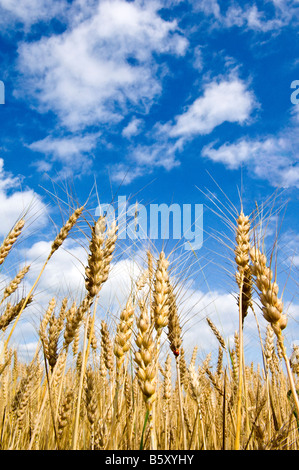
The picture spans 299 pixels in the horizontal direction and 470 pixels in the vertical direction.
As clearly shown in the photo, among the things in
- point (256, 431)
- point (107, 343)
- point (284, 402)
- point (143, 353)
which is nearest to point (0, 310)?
point (107, 343)

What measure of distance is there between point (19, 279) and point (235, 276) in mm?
2632

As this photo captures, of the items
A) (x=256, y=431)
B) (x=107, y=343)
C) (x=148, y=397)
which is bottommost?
(x=256, y=431)

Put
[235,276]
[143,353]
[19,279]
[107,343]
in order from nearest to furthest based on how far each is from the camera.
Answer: [143,353] → [235,276] → [107,343] → [19,279]

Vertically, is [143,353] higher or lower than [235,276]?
lower

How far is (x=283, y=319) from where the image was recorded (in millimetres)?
1904

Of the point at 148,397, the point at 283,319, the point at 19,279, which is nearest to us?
the point at 148,397

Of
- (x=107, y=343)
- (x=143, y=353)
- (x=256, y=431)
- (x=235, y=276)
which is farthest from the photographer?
(x=107, y=343)
